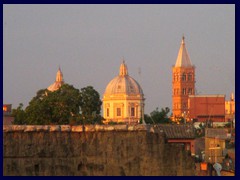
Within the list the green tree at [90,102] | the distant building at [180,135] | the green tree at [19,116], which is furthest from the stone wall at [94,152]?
the green tree at [90,102]

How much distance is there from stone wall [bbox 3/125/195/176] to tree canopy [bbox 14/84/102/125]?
3803 cm

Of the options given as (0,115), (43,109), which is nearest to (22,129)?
(0,115)

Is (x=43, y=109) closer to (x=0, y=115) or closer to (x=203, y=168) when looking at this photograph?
(x=203, y=168)

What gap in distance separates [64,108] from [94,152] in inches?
1892

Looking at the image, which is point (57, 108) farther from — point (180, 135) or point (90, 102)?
point (180, 135)

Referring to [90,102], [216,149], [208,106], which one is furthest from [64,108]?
[208,106]

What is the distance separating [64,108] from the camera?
241 feet

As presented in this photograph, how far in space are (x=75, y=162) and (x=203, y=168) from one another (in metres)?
6.80

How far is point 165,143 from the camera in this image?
→ 2562cm

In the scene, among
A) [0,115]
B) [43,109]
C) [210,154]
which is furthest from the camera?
[43,109]

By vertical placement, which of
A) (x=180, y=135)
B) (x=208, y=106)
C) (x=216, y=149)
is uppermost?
(x=208, y=106)

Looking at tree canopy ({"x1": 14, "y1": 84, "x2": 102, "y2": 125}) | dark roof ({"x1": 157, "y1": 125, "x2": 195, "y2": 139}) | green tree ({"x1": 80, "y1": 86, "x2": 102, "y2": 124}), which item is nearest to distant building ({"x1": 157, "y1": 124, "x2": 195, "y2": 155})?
dark roof ({"x1": 157, "y1": 125, "x2": 195, "y2": 139})

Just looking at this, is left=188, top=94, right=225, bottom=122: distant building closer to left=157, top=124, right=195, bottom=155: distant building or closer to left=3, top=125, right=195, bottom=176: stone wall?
left=157, top=124, right=195, bottom=155: distant building

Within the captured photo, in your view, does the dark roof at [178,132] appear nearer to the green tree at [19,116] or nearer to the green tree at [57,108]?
the green tree at [57,108]
